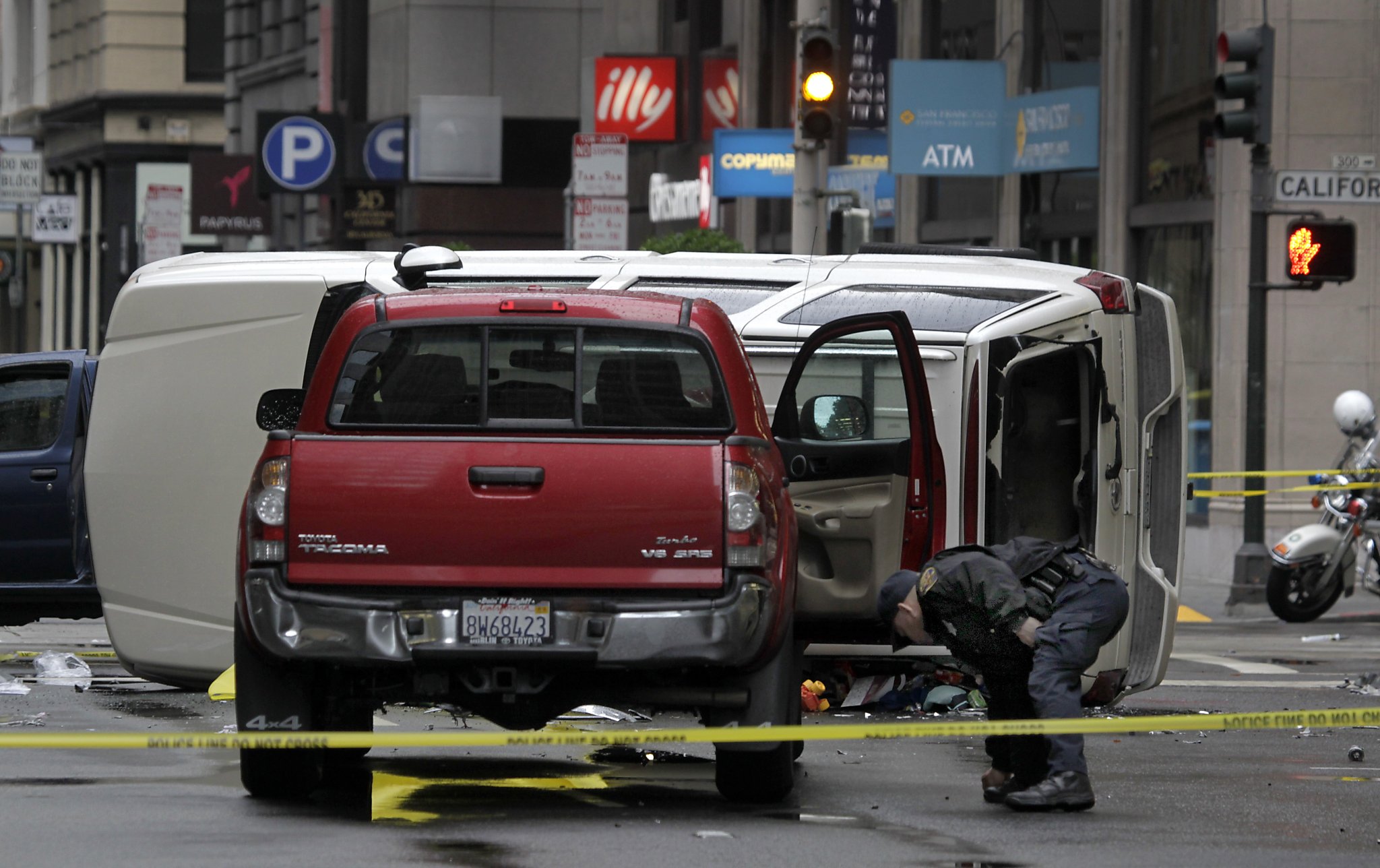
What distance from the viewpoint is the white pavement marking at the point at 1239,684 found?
1365 centimetres

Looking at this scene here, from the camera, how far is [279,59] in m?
49.1

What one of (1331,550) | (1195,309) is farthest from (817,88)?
(1331,550)

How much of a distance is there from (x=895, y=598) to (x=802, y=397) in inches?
117

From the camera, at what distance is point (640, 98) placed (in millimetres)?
32688

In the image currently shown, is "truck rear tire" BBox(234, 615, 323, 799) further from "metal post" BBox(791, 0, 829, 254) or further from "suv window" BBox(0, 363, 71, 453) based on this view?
"metal post" BBox(791, 0, 829, 254)

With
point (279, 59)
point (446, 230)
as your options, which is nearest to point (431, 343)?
point (446, 230)

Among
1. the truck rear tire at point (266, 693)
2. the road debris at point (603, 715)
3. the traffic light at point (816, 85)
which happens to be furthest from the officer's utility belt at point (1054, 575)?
the traffic light at point (816, 85)

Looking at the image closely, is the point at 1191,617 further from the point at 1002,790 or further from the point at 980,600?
the point at 980,600

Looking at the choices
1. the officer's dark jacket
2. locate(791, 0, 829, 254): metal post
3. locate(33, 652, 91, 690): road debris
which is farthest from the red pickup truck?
locate(791, 0, 829, 254): metal post

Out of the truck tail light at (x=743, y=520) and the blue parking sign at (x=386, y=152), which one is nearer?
the truck tail light at (x=743, y=520)

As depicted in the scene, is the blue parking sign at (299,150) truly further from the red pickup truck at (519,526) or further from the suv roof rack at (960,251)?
the red pickup truck at (519,526)

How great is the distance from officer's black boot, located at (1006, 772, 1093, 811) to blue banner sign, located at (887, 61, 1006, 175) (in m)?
16.3

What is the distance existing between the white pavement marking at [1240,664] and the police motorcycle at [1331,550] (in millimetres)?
2266

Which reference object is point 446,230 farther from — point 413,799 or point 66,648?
point 413,799
